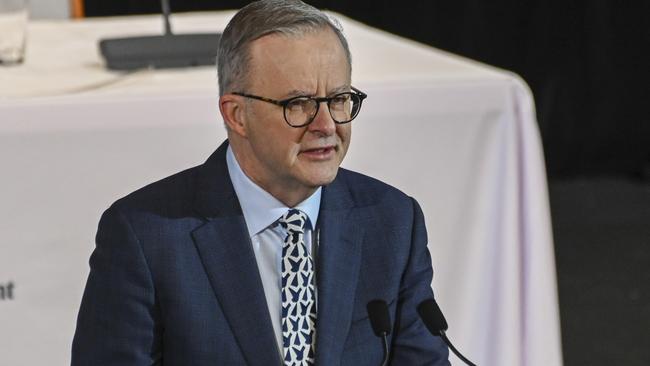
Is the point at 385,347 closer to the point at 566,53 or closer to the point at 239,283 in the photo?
the point at 239,283

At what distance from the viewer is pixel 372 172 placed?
2.13m

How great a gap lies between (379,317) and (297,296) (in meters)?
0.11

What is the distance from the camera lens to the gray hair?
1430 millimetres

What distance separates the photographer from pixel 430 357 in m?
1.64

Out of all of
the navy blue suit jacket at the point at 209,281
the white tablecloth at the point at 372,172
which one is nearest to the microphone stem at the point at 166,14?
the white tablecloth at the point at 372,172

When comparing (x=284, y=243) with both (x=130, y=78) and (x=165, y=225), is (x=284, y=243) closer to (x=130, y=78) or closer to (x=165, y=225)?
(x=165, y=225)

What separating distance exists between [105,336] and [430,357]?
1.39 ft

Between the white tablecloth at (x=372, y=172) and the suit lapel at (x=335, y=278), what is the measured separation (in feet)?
1.69

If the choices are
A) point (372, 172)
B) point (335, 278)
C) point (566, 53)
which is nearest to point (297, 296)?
point (335, 278)

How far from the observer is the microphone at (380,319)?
154 cm

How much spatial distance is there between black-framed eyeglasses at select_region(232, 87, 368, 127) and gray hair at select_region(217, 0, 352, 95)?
41 mm

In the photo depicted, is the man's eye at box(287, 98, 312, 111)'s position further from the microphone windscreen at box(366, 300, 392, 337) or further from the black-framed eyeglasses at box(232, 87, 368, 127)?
the microphone windscreen at box(366, 300, 392, 337)

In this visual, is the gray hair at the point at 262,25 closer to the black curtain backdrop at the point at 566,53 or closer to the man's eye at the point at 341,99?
the man's eye at the point at 341,99

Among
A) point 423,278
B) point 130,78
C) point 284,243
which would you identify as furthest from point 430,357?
point 130,78
